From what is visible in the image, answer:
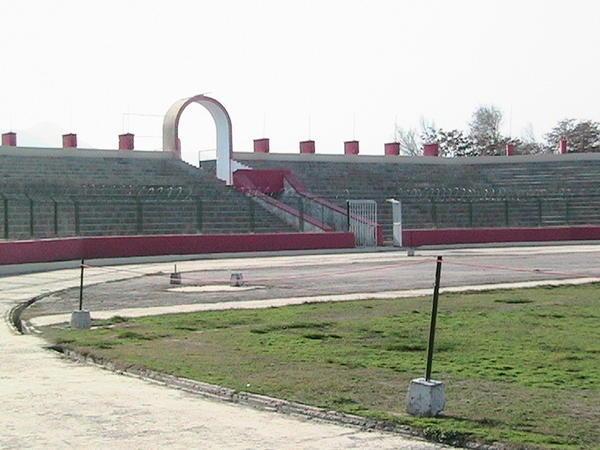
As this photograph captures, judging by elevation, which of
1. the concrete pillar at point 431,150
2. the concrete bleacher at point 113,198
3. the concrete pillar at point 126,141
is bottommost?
the concrete bleacher at point 113,198

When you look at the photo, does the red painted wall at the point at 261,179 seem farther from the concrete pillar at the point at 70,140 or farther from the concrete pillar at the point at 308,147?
the concrete pillar at the point at 70,140

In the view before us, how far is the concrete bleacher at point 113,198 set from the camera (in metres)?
37.4

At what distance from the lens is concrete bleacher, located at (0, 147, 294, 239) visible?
3738 centimetres

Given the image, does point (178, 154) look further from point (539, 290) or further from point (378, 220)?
point (539, 290)

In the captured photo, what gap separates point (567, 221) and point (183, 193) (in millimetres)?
21701

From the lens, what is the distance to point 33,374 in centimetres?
1163

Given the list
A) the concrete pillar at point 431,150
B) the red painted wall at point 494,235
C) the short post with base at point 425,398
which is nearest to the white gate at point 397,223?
the red painted wall at point 494,235

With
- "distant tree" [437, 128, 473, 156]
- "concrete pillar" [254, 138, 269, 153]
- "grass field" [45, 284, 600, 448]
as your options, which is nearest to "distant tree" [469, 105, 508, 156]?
"distant tree" [437, 128, 473, 156]

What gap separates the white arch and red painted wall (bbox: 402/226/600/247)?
1069 cm

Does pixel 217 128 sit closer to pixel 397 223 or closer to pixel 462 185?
pixel 397 223

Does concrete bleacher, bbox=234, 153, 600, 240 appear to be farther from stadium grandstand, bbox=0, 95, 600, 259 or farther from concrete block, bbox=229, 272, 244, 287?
concrete block, bbox=229, 272, 244, 287

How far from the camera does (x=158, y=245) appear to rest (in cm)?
3834

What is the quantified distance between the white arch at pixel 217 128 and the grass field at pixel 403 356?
33.0m

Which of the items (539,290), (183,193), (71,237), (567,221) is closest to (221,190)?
(183,193)
